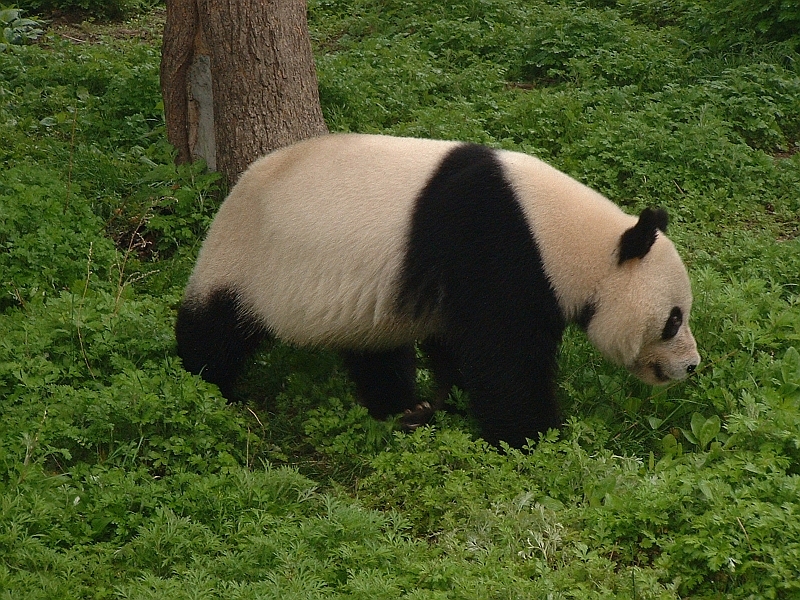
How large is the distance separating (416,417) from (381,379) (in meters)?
0.31

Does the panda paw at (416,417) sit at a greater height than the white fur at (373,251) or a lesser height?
lesser

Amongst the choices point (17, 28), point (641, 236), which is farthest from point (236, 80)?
point (17, 28)

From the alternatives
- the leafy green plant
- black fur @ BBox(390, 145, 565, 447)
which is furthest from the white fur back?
the leafy green plant

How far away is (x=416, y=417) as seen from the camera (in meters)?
5.68

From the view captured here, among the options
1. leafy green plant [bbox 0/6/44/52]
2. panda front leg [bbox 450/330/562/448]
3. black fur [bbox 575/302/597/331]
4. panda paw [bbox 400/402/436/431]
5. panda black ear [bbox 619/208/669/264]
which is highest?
panda black ear [bbox 619/208/669/264]

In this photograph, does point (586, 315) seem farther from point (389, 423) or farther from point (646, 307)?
point (389, 423)

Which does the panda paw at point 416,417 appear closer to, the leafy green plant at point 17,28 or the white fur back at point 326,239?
the white fur back at point 326,239

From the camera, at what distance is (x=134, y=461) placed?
186 inches

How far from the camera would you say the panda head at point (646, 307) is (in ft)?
15.6

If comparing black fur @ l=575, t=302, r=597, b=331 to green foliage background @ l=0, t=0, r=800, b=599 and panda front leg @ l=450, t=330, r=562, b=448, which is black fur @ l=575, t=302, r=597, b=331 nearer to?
panda front leg @ l=450, t=330, r=562, b=448

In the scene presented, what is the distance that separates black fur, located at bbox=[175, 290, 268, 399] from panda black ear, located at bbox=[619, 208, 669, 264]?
2.10m

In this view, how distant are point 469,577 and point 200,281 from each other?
2610mm

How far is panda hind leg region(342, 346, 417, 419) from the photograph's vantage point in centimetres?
571

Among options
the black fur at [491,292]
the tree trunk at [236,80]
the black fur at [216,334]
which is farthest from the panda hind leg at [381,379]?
the tree trunk at [236,80]
